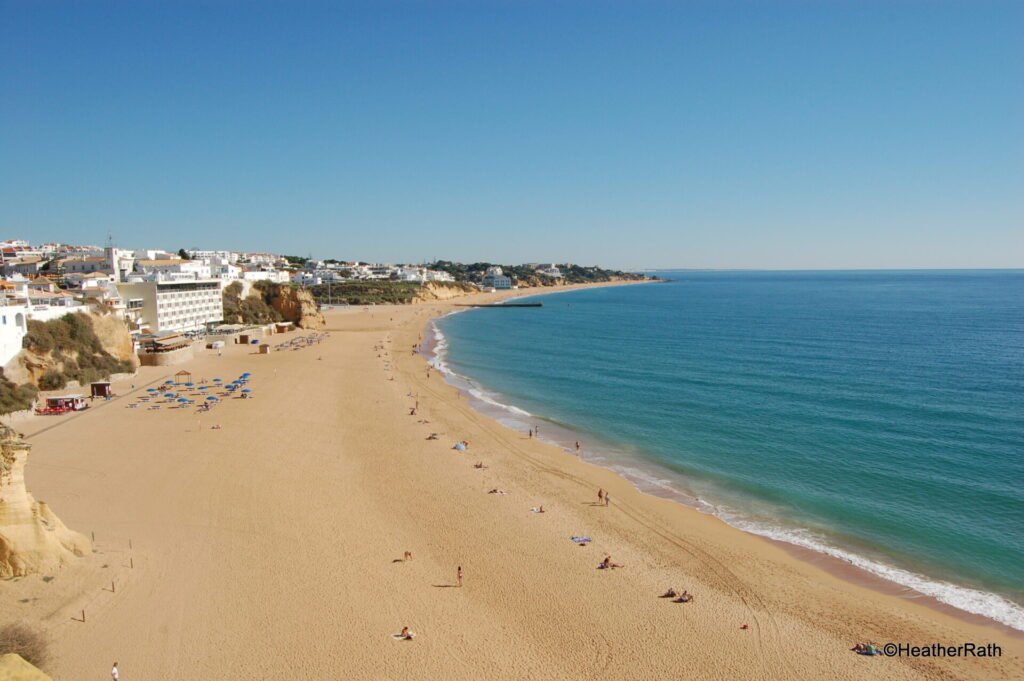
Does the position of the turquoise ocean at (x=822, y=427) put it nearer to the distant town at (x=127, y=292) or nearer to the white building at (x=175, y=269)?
the distant town at (x=127, y=292)

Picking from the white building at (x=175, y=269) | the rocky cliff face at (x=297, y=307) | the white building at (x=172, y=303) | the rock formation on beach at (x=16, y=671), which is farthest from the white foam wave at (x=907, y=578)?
the rocky cliff face at (x=297, y=307)

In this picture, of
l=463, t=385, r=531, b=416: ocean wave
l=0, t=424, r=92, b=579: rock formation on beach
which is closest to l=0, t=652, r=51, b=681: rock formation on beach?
l=0, t=424, r=92, b=579: rock formation on beach

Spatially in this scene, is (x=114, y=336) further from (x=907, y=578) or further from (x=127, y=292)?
(x=907, y=578)

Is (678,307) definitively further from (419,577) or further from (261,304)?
(419,577)

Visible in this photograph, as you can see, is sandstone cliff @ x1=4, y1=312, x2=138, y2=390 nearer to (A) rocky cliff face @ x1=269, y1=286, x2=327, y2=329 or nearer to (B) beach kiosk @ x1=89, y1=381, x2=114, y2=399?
(B) beach kiosk @ x1=89, y1=381, x2=114, y2=399

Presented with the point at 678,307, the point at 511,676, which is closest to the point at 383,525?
the point at 511,676

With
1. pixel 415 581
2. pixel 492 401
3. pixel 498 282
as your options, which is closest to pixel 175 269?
pixel 492 401
